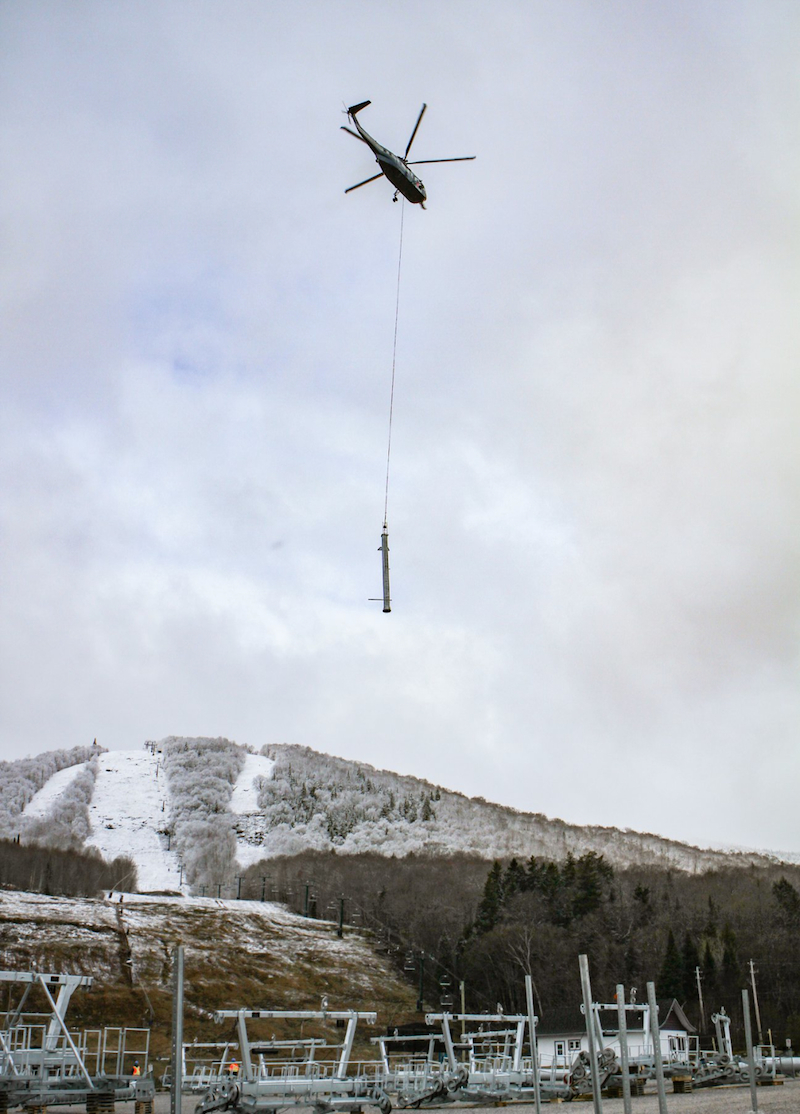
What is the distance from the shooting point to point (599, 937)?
77562 mm

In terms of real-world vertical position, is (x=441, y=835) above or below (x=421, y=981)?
above

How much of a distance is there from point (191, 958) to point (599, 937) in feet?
104

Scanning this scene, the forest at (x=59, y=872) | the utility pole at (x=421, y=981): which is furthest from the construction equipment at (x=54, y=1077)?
the forest at (x=59, y=872)

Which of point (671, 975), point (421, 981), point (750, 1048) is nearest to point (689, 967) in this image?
point (671, 975)

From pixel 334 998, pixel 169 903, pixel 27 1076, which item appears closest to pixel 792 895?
pixel 334 998

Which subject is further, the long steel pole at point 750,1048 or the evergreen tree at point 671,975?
the evergreen tree at point 671,975

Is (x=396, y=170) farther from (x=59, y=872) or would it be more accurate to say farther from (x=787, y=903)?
(x=59, y=872)

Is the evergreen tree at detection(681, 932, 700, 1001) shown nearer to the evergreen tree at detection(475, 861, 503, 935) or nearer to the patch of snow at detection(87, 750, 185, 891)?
the evergreen tree at detection(475, 861, 503, 935)

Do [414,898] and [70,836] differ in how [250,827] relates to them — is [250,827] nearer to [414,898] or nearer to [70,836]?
[70,836]

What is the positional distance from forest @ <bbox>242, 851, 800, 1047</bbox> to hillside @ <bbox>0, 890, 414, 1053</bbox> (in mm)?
5447

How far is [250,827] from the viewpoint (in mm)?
194125

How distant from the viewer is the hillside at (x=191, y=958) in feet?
221

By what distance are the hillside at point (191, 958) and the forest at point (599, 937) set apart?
5.45 metres

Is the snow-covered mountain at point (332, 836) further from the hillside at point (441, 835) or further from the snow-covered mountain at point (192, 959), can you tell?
the snow-covered mountain at point (192, 959)
